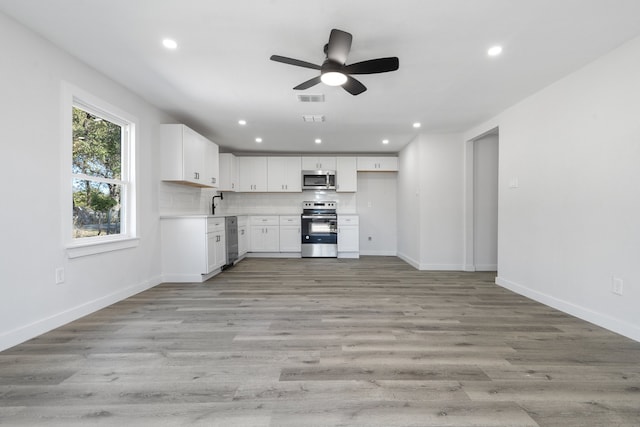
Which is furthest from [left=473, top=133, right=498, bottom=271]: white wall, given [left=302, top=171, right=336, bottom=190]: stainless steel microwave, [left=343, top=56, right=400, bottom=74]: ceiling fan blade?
[left=343, top=56, right=400, bottom=74]: ceiling fan blade

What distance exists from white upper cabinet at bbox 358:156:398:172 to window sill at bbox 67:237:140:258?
4414 millimetres

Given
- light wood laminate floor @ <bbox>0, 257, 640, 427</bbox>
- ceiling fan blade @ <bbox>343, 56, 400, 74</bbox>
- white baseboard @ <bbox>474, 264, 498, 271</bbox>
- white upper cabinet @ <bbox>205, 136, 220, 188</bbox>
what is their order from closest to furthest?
light wood laminate floor @ <bbox>0, 257, 640, 427</bbox> < ceiling fan blade @ <bbox>343, 56, 400, 74</bbox> < white upper cabinet @ <bbox>205, 136, 220, 188</bbox> < white baseboard @ <bbox>474, 264, 498, 271</bbox>

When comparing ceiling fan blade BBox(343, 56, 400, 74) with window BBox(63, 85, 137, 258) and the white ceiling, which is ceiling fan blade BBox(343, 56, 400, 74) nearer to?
the white ceiling

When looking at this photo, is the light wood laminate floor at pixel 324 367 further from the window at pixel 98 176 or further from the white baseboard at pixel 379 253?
the white baseboard at pixel 379 253

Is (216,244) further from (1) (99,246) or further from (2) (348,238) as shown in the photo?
(2) (348,238)

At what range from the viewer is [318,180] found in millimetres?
5938

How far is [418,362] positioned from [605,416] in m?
0.86

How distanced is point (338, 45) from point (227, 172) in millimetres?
4202

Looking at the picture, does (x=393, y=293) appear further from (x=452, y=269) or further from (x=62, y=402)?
(x=62, y=402)

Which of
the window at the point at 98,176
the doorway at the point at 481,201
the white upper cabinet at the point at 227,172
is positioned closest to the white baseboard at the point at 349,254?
the doorway at the point at 481,201

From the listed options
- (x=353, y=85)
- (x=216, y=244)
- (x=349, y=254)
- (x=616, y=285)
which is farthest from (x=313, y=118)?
(x=616, y=285)

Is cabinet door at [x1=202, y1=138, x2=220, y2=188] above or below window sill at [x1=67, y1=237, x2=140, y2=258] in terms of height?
above

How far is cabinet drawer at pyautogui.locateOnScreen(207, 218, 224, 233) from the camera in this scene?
3907 millimetres

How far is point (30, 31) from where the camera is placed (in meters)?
2.08
